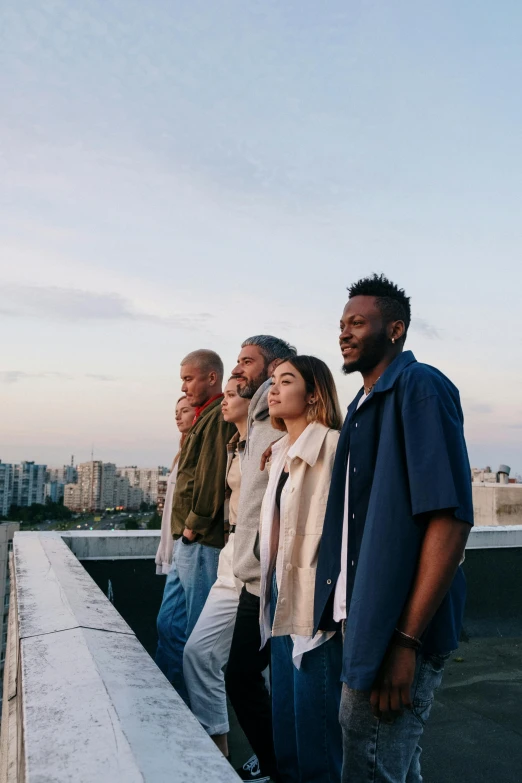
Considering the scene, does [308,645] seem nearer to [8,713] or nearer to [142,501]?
[8,713]

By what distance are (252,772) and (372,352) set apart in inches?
83.1

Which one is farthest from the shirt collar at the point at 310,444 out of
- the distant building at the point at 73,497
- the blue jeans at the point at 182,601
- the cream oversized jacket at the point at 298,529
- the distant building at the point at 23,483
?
the distant building at the point at 73,497

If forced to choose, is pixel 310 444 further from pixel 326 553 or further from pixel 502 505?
pixel 502 505

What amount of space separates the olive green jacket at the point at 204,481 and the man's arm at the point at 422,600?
192cm

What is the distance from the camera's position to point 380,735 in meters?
1.86

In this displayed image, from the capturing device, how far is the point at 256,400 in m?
3.38

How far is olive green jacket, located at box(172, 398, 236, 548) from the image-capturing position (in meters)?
3.66

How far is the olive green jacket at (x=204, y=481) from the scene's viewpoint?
366 centimetres

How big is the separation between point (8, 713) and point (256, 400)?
72.0 inches

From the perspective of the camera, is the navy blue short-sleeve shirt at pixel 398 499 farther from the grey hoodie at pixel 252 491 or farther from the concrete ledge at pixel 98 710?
the grey hoodie at pixel 252 491

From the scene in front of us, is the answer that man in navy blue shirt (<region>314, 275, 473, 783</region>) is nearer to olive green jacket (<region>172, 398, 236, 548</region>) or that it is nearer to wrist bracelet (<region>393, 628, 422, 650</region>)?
wrist bracelet (<region>393, 628, 422, 650</region>)

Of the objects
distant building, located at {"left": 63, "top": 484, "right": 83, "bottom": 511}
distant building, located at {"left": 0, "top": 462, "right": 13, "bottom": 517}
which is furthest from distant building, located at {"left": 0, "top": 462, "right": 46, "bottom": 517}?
distant building, located at {"left": 63, "top": 484, "right": 83, "bottom": 511}

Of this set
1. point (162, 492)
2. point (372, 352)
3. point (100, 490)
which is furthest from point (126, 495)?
point (372, 352)

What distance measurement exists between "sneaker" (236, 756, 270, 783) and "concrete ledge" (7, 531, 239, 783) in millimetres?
1133
